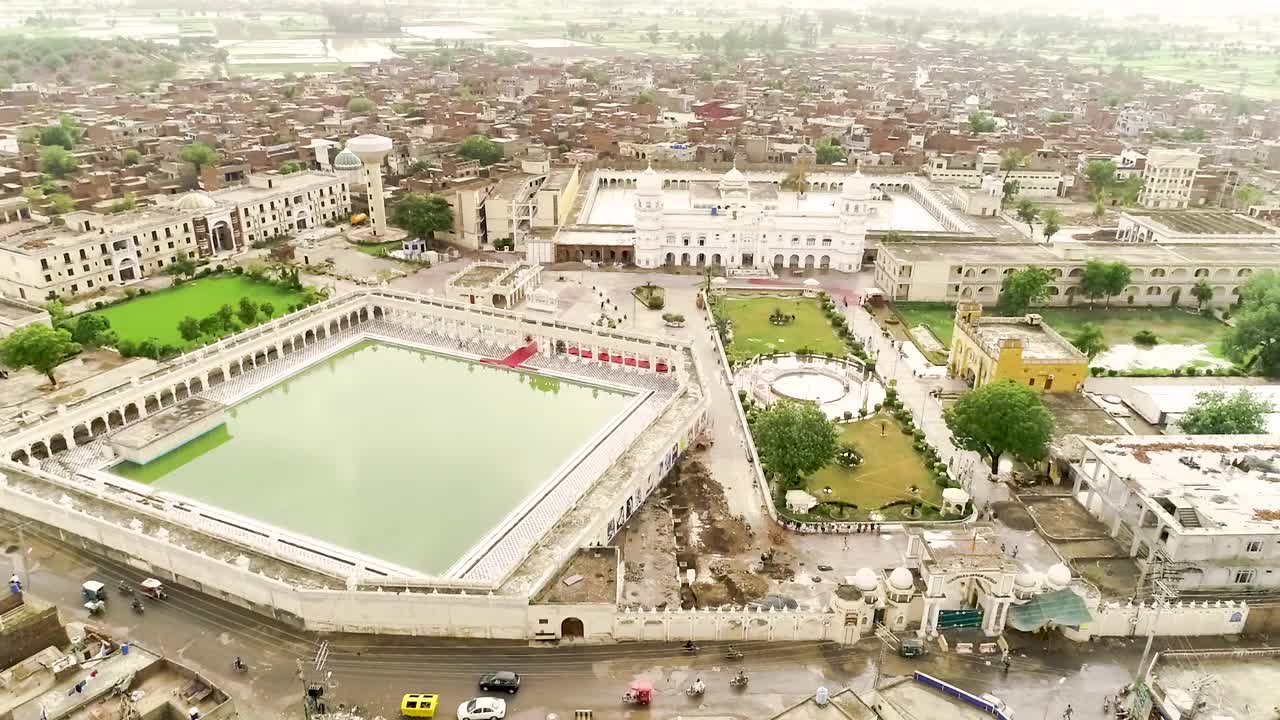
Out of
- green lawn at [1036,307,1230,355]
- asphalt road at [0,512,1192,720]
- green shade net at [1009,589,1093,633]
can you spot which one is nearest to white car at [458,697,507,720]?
asphalt road at [0,512,1192,720]

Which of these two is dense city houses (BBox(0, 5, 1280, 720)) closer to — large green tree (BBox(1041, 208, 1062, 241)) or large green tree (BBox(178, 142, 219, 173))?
large green tree (BBox(178, 142, 219, 173))

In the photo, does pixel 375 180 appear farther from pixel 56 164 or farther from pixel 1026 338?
pixel 1026 338

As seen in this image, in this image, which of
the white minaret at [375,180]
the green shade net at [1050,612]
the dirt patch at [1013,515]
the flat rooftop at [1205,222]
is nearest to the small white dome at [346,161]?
the white minaret at [375,180]

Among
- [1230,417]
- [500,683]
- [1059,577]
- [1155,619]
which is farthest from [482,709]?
[1230,417]

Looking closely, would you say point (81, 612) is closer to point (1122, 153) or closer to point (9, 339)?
point (9, 339)

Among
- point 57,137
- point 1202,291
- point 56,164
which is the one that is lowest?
point 1202,291

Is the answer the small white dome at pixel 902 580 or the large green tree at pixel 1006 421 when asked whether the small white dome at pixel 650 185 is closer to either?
the large green tree at pixel 1006 421

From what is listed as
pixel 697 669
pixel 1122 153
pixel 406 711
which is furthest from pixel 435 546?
pixel 1122 153
